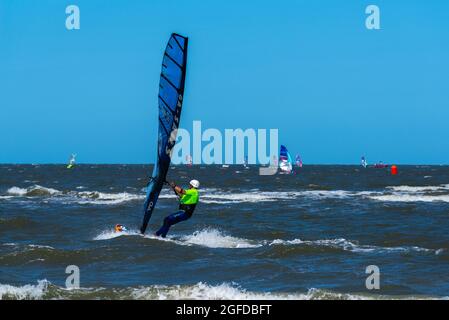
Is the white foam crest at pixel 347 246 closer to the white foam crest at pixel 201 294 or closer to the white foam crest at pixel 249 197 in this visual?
the white foam crest at pixel 201 294

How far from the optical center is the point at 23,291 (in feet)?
30.7

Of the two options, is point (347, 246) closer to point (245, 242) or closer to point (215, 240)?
point (245, 242)

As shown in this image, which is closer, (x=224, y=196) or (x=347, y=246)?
(x=347, y=246)

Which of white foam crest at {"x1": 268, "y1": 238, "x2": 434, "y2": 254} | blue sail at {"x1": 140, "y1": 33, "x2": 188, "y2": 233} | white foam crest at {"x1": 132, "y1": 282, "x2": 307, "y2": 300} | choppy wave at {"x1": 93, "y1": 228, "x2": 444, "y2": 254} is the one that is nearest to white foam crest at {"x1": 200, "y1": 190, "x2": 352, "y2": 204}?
choppy wave at {"x1": 93, "y1": 228, "x2": 444, "y2": 254}

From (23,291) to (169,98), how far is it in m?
4.54

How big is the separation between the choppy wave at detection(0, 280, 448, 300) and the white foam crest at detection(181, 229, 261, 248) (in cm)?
502

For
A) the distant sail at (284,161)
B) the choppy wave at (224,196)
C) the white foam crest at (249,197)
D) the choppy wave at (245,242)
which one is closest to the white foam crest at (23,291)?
the choppy wave at (245,242)

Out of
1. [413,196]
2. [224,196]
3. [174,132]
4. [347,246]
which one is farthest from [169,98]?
[413,196]

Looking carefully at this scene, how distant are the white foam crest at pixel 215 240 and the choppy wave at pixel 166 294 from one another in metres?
5.02

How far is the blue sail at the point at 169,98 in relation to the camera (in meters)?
11.9

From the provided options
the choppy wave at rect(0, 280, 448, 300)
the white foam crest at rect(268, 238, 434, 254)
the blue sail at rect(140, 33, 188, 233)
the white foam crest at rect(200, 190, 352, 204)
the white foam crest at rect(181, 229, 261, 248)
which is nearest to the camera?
the choppy wave at rect(0, 280, 448, 300)

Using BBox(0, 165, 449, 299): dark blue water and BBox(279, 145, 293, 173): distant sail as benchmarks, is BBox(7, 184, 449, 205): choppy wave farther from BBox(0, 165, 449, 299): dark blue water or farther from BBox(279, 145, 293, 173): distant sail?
BBox(279, 145, 293, 173): distant sail

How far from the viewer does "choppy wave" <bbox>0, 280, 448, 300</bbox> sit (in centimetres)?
915
